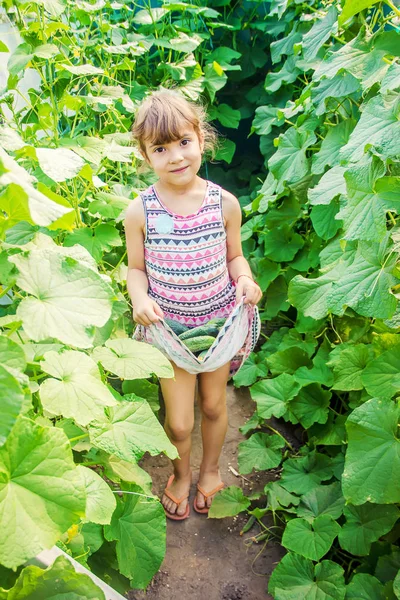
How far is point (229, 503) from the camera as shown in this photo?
2039 millimetres

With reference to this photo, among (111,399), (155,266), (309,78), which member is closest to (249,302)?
(155,266)

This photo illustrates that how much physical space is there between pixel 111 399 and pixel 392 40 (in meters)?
1.23

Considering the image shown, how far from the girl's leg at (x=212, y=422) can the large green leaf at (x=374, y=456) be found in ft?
2.04

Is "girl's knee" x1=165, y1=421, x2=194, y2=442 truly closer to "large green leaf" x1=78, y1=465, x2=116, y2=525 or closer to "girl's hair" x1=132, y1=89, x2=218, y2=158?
"large green leaf" x1=78, y1=465, x2=116, y2=525

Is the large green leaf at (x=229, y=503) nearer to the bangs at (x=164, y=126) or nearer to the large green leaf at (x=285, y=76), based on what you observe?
the bangs at (x=164, y=126)

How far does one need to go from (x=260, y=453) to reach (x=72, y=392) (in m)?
1.17

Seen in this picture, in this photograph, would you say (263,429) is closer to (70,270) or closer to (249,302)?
(249,302)

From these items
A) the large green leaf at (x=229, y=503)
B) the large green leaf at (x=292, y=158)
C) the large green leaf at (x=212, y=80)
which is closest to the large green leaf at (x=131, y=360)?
the large green leaf at (x=229, y=503)

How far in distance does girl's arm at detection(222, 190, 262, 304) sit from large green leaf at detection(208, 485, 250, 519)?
695 millimetres

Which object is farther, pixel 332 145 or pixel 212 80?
pixel 212 80

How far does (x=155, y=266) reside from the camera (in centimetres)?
187

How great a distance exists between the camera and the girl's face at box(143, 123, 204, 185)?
174 centimetres

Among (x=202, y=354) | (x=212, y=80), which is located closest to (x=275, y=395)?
(x=202, y=354)

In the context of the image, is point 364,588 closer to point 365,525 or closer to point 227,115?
point 365,525
